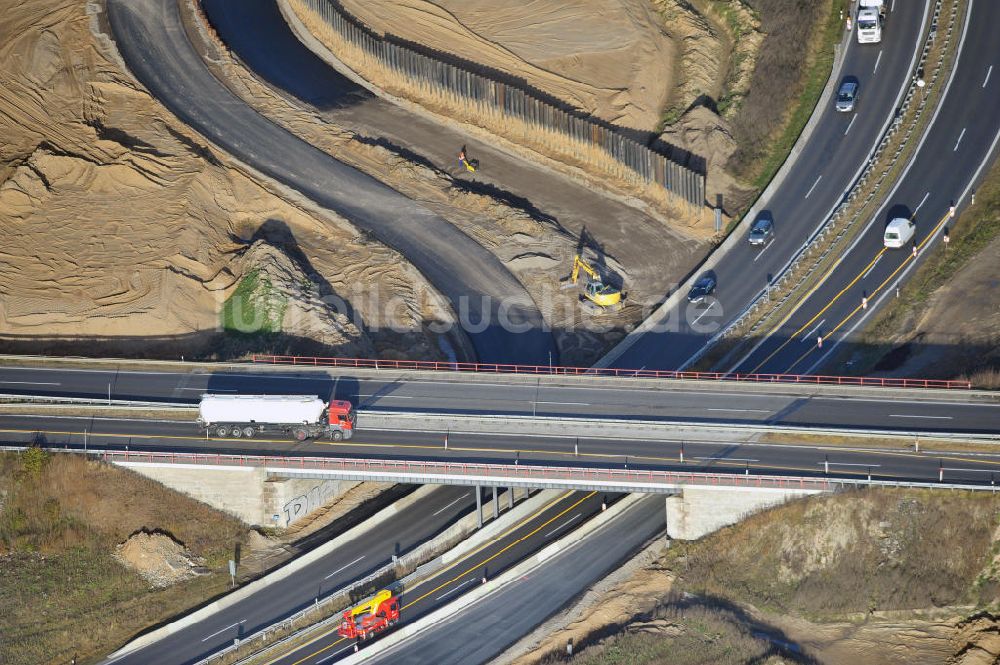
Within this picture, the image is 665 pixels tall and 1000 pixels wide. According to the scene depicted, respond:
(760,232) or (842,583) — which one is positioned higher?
(760,232)

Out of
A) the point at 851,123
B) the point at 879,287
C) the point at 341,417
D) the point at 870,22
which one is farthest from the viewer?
the point at 870,22

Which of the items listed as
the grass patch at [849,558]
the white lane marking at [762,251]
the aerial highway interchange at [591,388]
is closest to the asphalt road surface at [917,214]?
the aerial highway interchange at [591,388]

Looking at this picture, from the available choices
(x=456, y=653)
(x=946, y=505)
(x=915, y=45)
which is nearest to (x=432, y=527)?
(x=456, y=653)

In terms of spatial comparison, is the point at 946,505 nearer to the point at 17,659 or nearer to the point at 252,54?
the point at 17,659

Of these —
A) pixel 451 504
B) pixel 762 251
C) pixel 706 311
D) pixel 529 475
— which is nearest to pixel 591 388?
pixel 529 475

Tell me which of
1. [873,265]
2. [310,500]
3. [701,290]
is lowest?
[310,500]

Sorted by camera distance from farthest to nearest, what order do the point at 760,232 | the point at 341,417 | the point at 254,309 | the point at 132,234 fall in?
1. the point at 132,234
2. the point at 760,232
3. the point at 254,309
4. the point at 341,417

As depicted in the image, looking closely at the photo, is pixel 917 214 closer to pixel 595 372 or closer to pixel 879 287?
pixel 879 287
